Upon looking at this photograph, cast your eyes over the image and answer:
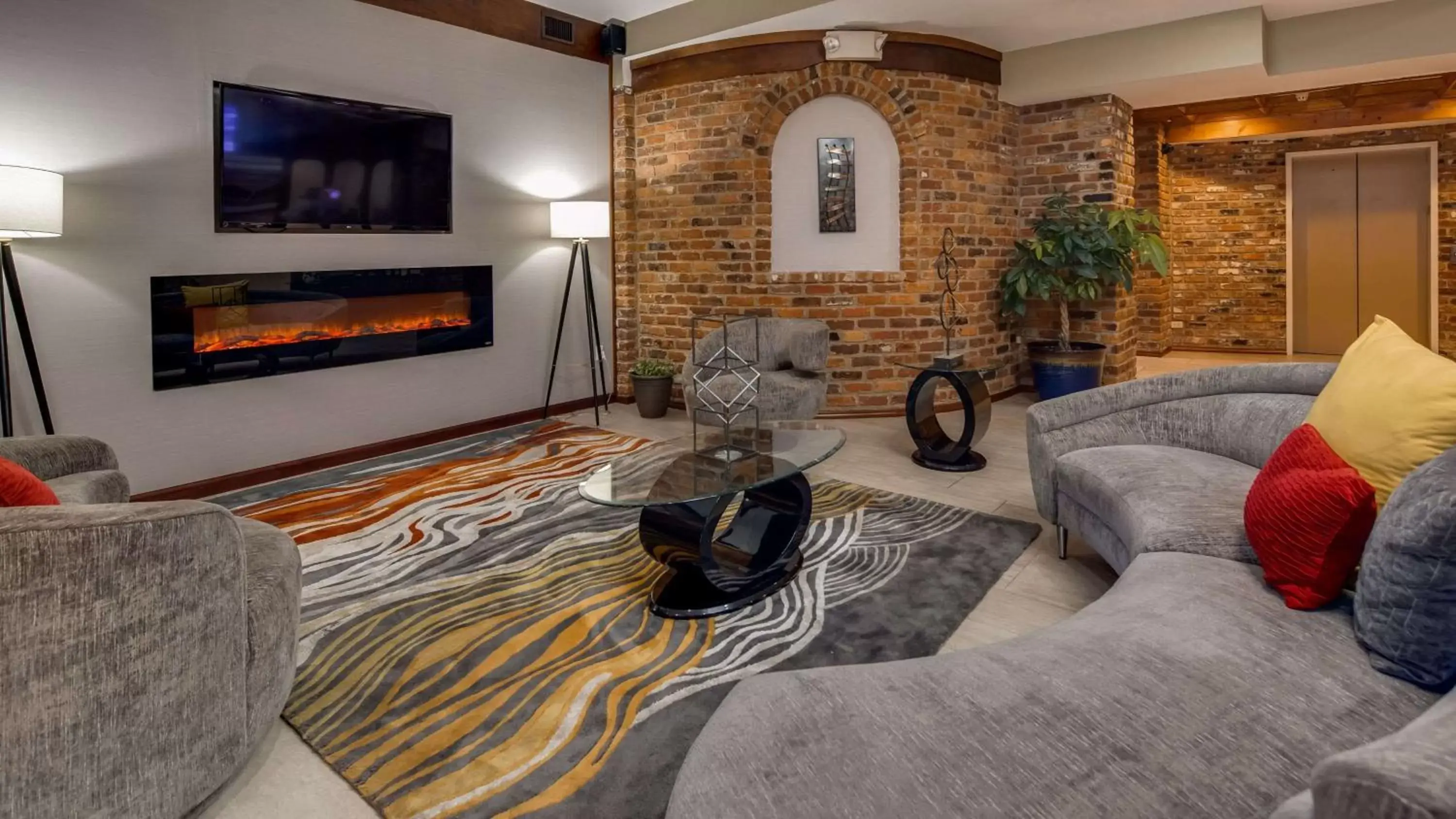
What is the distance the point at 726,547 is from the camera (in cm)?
284

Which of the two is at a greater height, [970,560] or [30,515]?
[30,515]

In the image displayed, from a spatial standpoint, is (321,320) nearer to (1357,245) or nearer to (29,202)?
(29,202)

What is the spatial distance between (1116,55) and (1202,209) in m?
3.87

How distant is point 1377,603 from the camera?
1.32 m

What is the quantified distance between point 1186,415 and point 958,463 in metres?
1.52

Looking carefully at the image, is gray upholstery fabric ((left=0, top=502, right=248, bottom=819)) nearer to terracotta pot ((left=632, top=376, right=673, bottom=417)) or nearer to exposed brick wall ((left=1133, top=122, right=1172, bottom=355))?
terracotta pot ((left=632, top=376, right=673, bottom=417))

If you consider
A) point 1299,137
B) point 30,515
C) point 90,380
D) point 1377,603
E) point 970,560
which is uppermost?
point 1299,137

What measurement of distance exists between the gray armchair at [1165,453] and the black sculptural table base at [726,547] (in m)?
0.90

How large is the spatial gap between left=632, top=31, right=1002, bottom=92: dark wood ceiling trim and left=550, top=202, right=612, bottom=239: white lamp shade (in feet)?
4.09

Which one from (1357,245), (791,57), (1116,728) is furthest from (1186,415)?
(1357,245)

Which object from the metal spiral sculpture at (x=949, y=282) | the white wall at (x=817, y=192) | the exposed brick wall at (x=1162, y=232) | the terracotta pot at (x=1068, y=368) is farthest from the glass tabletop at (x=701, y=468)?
the exposed brick wall at (x=1162, y=232)

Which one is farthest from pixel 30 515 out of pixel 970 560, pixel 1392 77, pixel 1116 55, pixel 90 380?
pixel 1392 77

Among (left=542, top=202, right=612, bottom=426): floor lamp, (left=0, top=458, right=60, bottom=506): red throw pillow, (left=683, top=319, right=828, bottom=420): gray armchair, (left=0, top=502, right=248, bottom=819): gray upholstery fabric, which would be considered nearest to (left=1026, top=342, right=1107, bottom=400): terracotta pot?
(left=683, top=319, right=828, bottom=420): gray armchair

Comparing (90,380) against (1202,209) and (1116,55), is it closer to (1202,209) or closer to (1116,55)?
(1116,55)
